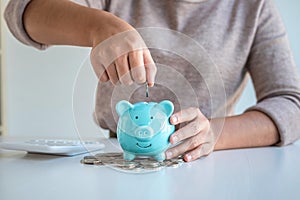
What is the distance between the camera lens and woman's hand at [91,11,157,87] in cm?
49

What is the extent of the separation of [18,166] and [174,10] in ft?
1.65

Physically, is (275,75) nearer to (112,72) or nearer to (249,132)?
(249,132)

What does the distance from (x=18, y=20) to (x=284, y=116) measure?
18.0 inches

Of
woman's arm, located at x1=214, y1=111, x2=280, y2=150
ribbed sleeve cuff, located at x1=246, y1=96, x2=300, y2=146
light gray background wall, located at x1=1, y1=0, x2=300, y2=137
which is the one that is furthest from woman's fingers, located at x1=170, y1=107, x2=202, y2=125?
light gray background wall, located at x1=1, y1=0, x2=300, y2=137

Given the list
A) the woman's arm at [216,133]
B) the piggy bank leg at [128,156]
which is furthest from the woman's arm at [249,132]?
the piggy bank leg at [128,156]

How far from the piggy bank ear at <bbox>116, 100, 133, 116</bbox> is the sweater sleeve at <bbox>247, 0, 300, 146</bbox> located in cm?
35

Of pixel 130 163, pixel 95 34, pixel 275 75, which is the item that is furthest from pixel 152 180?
pixel 275 75

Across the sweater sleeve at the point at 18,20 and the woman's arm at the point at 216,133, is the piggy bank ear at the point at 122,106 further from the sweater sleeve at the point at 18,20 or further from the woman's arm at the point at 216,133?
the sweater sleeve at the point at 18,20

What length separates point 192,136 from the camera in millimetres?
591

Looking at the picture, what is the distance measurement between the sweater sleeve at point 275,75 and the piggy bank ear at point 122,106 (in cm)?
35

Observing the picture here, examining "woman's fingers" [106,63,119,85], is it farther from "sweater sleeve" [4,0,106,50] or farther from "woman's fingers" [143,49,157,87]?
"sweater sleeve" [4,0,106,50]

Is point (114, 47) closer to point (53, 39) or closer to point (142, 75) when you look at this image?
point (142, 75)

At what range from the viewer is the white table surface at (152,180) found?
384 mm

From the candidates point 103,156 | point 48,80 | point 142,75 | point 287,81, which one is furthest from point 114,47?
point 48,80
